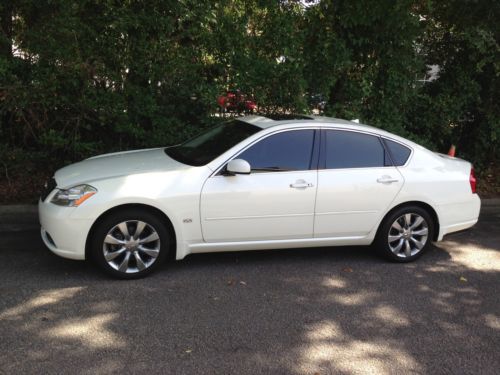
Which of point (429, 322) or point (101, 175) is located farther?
point (101, 175)

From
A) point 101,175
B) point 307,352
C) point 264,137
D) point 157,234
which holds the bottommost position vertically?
point 307,352

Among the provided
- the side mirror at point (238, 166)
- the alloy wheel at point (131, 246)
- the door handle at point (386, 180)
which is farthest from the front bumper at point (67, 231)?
the door handle at point (386, 180)

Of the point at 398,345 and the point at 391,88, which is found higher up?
the point at 391,88

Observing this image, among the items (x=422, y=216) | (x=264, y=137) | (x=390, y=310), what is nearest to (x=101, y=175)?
(x=264, y=137)

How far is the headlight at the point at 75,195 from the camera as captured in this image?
4.77 metres

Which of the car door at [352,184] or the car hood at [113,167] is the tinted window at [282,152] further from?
the car hood at [113,167]

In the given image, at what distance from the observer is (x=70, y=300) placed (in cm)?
450

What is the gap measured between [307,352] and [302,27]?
19.9ft

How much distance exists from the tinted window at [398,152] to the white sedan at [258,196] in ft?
0.04

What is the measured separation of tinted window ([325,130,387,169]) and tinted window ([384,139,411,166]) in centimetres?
10

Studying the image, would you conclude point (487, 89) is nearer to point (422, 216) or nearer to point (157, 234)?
point (422, 216)

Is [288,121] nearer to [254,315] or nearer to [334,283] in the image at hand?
[334,283]

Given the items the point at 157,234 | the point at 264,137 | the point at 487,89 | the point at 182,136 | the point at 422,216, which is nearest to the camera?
the point at 157,234

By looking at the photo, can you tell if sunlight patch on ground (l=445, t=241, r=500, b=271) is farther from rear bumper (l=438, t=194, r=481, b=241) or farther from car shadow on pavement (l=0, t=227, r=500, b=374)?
rear bumper (l=438, t=194, r=481, b=241)
